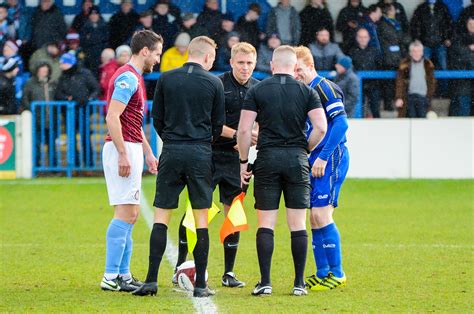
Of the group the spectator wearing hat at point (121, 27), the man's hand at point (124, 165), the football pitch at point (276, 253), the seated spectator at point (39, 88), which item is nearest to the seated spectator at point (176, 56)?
the spectator wearing hat at point (121, 27)

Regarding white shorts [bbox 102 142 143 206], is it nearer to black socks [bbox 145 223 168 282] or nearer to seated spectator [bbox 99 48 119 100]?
black socks [bbox 145 223 168 282]

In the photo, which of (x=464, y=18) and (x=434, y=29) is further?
(x=464, y=18)

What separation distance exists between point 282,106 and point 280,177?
0.56m

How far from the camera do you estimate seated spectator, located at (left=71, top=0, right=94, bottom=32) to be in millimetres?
22281

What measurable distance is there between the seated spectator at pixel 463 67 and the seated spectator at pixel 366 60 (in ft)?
4.99

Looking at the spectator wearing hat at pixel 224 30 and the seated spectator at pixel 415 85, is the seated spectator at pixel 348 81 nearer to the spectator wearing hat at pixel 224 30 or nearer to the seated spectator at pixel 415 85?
the seated spectator at pixel 415 85

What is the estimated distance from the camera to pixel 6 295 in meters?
9.03

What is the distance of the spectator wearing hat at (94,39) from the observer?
71.3ft

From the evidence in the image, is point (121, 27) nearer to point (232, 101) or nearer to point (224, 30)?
point (224, 30)

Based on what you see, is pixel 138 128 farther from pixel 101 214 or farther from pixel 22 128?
pixel 22 128

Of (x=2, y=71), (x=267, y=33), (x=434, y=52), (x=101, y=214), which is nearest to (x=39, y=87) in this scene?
(x=2, y=71)

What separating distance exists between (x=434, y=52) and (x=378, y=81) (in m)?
1.47

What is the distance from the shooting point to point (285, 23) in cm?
2191

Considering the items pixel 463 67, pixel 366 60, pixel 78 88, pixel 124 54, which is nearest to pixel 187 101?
pixel 124 54
